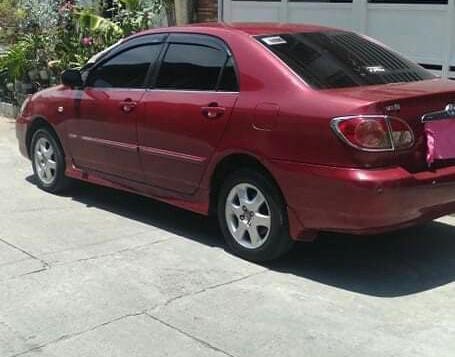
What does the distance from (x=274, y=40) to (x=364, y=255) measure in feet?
5.81

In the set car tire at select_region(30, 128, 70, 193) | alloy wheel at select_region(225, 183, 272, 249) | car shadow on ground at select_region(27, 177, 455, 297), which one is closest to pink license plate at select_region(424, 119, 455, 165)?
car shadow on ground at select_region(27, 177, 455, 297)

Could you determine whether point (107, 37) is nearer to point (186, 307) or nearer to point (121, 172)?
point (121, 172)

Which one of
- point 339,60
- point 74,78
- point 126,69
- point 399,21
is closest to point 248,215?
point 339,60

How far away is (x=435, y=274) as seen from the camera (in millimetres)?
5383

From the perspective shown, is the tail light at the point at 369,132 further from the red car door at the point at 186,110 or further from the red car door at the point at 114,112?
the red car door at the point at 114,112

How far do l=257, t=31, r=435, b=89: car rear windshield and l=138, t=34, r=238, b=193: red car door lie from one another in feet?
1.50

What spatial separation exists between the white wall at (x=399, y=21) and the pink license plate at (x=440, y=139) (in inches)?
121

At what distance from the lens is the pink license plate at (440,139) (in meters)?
5.02

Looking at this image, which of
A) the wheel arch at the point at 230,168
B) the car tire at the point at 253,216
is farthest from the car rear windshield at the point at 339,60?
the car tire at the point at 253,216

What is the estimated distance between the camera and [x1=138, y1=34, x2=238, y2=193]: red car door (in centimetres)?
566

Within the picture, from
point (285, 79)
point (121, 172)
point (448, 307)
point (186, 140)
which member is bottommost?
point (448, 307)

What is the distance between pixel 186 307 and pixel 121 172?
217 cm

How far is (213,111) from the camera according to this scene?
222 inches

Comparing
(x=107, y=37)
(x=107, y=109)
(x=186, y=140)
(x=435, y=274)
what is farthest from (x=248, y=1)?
(x=435, y=274)
